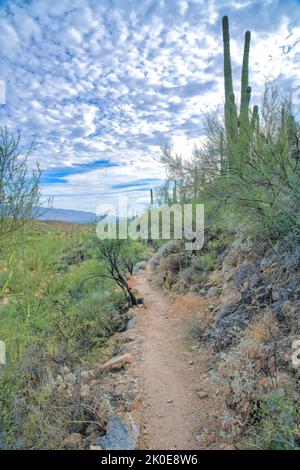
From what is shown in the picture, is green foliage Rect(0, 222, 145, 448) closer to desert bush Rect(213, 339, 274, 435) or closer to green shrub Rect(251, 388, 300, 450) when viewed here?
desert bush Rect(213, 339, 274, 435)

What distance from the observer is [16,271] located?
18.2 feet

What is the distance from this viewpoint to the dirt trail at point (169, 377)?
408cm

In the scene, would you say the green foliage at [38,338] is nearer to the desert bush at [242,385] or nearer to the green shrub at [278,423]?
the desert bush at [242,385]

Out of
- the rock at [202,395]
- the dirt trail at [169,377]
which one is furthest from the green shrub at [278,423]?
the rock at [202,395]

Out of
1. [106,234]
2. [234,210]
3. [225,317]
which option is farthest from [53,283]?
[234,210]

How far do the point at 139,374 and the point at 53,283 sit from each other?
3.46 meters

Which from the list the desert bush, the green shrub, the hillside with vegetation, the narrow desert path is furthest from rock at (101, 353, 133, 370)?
the green shrub

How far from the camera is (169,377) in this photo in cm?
564

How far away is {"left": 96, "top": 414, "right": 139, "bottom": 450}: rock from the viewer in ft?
12.1

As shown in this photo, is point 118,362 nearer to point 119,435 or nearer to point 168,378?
point 168,378

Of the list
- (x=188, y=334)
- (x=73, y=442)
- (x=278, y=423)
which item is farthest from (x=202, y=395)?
(x=188, y=334)

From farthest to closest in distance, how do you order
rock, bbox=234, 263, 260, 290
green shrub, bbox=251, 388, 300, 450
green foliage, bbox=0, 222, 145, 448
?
rock, bbox=234, 263, 260, 290, green foliage, bbox=0, 222, 145, 448, green shrub, bbox=251, 388, 300, 450

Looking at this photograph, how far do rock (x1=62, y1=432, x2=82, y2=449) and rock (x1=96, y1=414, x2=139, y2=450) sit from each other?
0.30 meters
